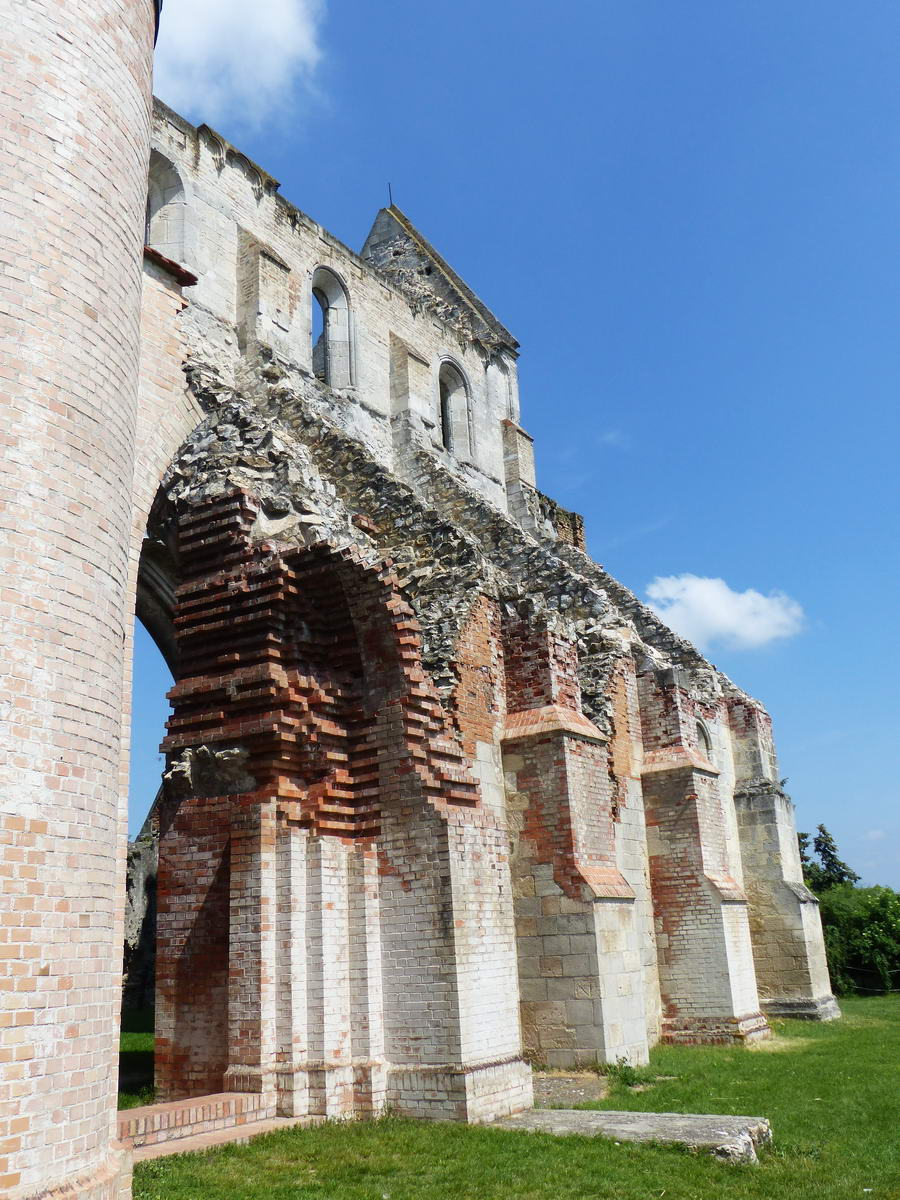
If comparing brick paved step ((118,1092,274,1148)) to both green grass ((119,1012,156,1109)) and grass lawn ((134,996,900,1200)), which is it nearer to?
grass lawn ((134,996,900,1200))

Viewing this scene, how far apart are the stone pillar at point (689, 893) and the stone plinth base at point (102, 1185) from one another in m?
10.8

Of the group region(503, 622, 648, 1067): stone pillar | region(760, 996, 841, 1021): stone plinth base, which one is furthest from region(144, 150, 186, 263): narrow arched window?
region(760, 996, 841, 1021): stone plinth base

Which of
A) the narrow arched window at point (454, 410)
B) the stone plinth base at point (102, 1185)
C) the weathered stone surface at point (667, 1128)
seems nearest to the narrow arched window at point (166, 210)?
the narrow arched window at point (454, 410)

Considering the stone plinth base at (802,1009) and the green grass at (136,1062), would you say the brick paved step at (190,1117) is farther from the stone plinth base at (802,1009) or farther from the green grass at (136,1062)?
the stone plinth base at (802,1009)

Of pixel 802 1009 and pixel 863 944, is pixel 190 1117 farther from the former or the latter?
pixel 863 944

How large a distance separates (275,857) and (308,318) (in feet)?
33.4

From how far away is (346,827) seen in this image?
8.83 meters

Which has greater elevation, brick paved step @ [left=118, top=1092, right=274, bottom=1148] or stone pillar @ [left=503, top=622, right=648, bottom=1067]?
stone pillar @ [left=503, top=622, right=648, bottom=1067]

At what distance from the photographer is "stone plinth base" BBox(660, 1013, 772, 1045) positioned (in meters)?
13.8

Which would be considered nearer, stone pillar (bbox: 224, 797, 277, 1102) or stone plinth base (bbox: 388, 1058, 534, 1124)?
stone pillar (bbox: 224, 797, 277, 1102)

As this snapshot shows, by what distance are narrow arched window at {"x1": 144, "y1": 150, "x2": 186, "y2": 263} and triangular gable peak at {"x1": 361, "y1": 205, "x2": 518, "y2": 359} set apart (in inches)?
319

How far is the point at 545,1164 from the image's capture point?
665 cm

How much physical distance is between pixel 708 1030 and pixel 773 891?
4.68 metres

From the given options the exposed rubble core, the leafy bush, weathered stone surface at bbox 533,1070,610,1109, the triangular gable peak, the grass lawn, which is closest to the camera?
the grass lawn
